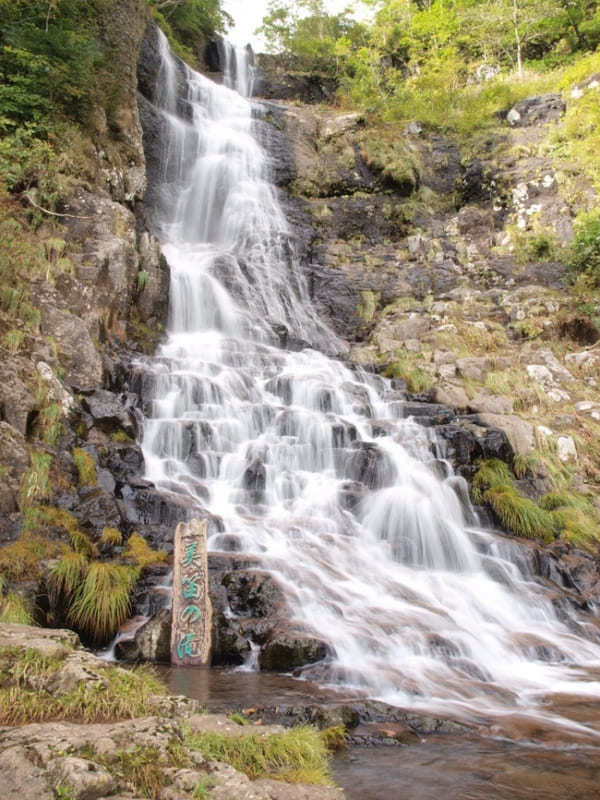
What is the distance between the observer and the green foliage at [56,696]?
2.81m

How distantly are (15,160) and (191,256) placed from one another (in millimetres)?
6472

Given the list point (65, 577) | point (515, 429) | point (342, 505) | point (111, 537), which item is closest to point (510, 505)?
point (515, 429)

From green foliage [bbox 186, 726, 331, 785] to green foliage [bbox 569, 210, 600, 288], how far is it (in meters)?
17.4

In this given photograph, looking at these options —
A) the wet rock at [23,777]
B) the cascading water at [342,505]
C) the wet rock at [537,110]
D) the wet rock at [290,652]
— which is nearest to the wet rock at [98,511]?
the cascading water at [342,505]

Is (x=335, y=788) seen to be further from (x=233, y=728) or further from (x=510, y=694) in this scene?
(x=510, y=694)

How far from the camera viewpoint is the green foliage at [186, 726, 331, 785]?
3.00 m

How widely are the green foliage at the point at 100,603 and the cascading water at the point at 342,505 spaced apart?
5.61 ft

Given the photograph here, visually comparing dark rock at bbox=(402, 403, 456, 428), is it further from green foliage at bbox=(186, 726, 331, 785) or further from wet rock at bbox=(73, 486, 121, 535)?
green foliage at bbox=(186, 726, 331, 785)

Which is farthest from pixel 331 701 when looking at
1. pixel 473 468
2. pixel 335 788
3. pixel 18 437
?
pixel 473 468

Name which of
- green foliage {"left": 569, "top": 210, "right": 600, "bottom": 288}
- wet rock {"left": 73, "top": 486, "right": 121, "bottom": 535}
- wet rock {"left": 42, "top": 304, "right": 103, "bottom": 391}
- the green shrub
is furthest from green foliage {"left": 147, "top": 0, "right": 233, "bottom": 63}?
the green shrub

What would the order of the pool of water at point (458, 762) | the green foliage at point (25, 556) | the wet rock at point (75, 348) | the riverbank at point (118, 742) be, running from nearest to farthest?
the riverbank at point (118, 742) < the pool of water at point (458, 762) < the green foliage at point (25, 556) < the wet rock at point (75, 348)

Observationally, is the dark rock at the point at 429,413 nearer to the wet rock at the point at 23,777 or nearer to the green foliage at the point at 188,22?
the wet rock at the point at 23,777

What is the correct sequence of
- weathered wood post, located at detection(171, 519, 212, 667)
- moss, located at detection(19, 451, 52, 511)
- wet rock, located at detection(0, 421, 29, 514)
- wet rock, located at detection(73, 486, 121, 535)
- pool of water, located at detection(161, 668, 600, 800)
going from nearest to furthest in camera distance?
1. pool of water, located at detection(161, 668, 600, 800)
2. weathered wood post, located at detection(171, 519, 212, 667)
3. wet rock, located at detection(0, 421, 29, 514)
4. moss, located at detection(19, 451, 52, 511)
5. wet rock, located at detection(73, 486, 121, 535)

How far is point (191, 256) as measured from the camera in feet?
61.1
